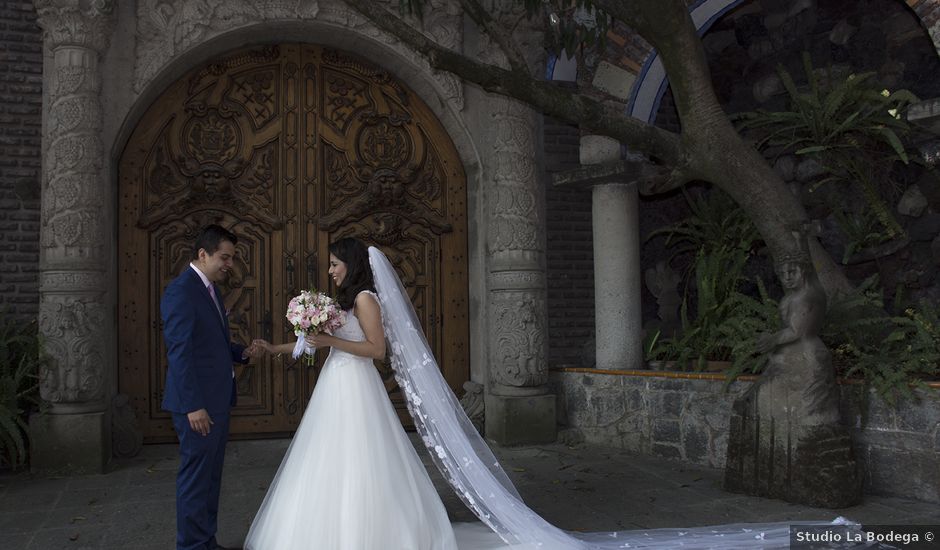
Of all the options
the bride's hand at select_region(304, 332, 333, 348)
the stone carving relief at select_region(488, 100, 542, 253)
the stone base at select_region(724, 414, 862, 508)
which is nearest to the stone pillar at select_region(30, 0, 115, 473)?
the bride's hand at select_region(304, 332, 333, 348)

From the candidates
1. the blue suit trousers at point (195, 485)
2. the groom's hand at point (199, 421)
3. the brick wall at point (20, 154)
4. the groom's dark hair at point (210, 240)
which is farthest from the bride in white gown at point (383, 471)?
the brick wall at point (20, 154)

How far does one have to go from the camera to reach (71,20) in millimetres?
6980

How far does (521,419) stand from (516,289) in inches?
53.6

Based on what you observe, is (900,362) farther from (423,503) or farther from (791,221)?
(423,503)

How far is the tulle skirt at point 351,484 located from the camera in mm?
4223

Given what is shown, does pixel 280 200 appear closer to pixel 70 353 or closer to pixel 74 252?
pixel 74 252

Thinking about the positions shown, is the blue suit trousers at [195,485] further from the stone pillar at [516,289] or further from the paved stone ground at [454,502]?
the stone pillar at [516,289]

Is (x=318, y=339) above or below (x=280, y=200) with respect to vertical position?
below

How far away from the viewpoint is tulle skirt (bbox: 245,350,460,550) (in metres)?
4.22

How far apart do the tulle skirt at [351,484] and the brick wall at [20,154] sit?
14.1 ft

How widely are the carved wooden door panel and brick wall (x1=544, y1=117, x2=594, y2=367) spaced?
103cm

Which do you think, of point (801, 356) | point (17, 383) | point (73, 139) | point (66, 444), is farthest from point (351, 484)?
point (73, 139)

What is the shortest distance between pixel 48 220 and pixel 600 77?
579 centimetres

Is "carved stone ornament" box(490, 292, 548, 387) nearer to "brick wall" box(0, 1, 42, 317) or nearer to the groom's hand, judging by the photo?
the groom's hand
